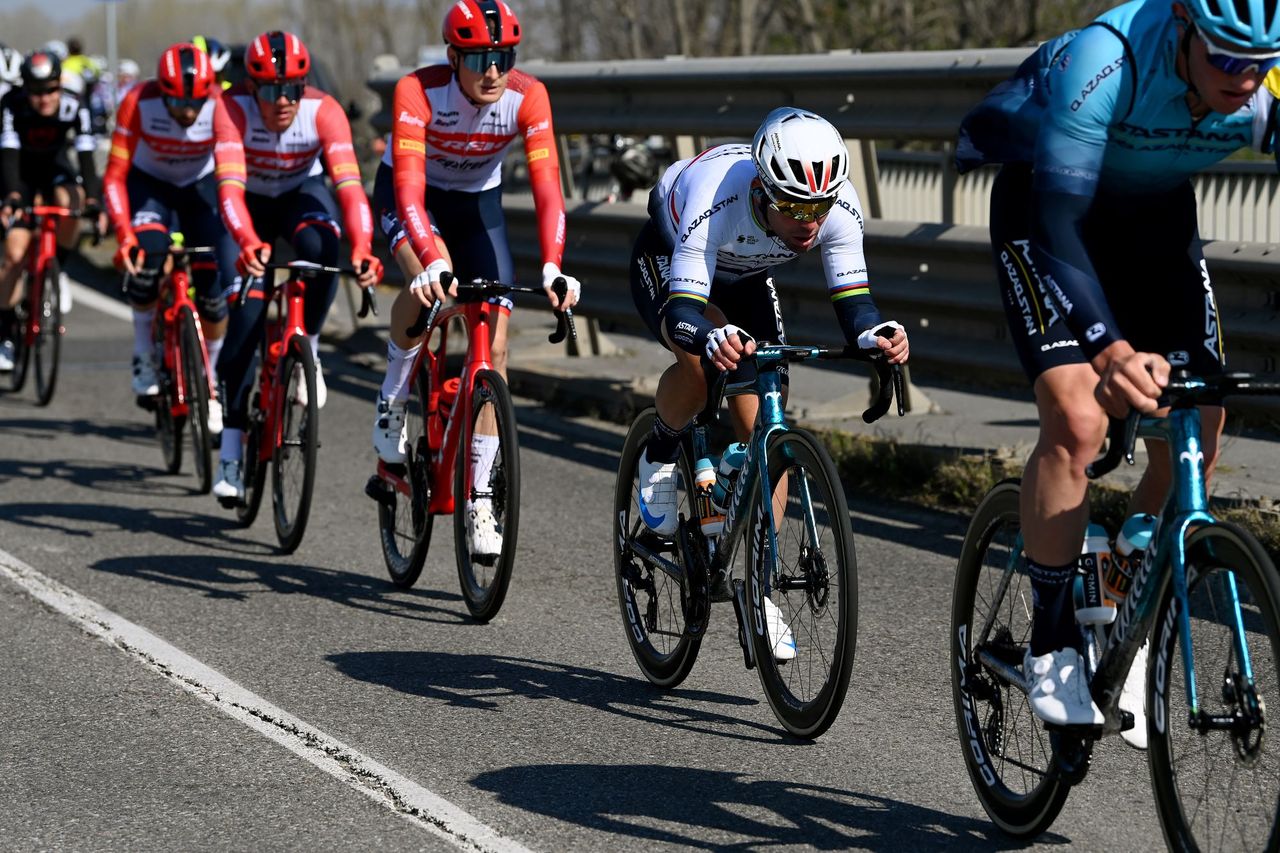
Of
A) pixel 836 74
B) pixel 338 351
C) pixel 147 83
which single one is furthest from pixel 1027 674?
pixel 338 351

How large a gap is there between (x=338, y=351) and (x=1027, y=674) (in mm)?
10837

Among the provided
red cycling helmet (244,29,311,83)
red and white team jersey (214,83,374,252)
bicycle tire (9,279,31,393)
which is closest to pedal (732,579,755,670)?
red and white team jersey (214,83,374,252)

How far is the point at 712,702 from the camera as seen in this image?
605 cm

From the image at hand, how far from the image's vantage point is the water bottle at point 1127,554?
Answer: 14.5 feet

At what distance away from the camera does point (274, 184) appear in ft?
30.8

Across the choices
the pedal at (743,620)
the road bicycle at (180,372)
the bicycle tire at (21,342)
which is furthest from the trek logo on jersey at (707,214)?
the bicycle tire at (21,342)

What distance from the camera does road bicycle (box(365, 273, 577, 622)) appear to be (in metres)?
7.02

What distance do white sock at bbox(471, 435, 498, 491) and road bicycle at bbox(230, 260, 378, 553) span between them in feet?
3.59

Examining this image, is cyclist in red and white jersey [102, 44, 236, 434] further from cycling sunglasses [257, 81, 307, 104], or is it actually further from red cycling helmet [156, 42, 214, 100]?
cycling sunglasses [257, 81, 307, 104]

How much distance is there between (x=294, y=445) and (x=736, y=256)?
325cm

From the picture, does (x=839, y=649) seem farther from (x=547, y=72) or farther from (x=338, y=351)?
(x=338, y=351)

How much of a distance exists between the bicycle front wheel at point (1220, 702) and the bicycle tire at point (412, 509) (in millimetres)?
3985

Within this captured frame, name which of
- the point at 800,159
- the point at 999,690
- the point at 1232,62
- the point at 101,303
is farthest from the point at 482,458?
the point at 101,303

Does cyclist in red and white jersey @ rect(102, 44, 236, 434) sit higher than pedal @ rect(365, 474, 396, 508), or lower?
higher
